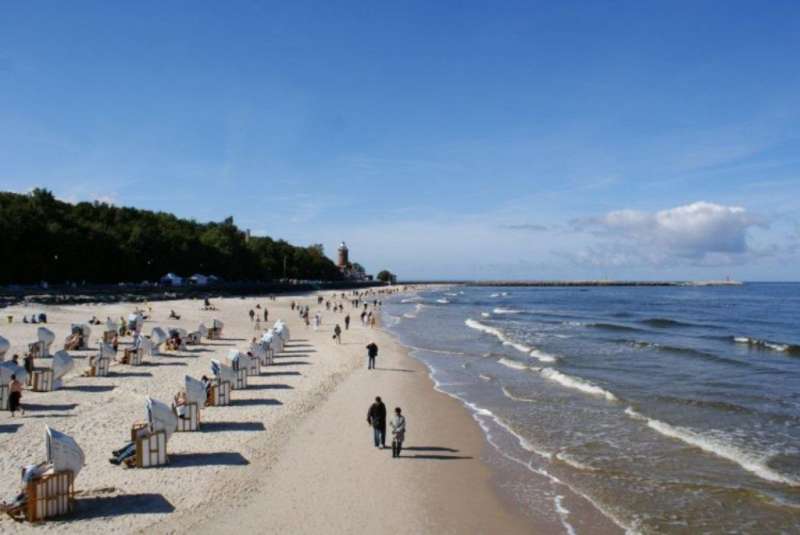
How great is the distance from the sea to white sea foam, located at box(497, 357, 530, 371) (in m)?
0.09

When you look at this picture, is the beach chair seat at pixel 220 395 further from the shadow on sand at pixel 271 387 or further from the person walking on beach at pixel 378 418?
the person walking on beach at pixel 378 418

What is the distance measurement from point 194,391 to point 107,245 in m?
71.6

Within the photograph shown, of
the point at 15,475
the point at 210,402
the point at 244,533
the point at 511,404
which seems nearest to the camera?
the point at 244,533

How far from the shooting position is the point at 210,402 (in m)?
17.2

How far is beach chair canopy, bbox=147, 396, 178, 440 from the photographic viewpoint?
38.7 feet

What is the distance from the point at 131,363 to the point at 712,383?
2199cm

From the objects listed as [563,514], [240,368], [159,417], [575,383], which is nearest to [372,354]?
[240,368]

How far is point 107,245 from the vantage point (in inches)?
3091

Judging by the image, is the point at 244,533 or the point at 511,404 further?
the point at 511,404

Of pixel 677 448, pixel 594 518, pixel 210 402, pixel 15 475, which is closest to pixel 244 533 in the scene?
pixel 15 475

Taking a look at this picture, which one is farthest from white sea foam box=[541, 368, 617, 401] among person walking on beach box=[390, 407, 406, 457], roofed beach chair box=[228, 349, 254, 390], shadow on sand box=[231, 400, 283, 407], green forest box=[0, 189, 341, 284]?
green forest box=[0, 189, 341, 284]

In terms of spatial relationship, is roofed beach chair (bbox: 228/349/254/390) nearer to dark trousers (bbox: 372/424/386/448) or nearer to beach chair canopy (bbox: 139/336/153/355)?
beach chair canopy (bbox: 139/336/153/355)

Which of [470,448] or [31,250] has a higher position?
[31,250]

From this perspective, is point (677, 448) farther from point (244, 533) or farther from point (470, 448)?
point (244, 533)
